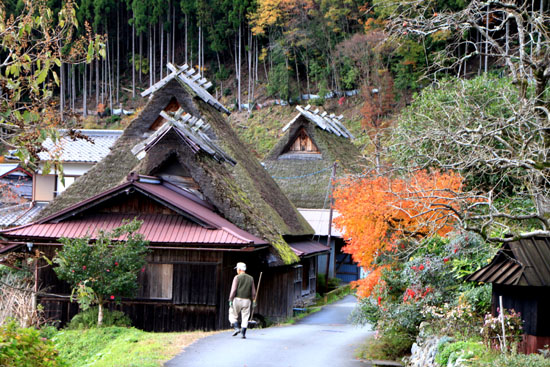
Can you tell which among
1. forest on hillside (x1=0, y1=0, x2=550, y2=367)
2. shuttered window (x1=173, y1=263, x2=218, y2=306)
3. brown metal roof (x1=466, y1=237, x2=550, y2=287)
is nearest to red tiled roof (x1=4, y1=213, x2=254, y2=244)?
shuttered window (x1=173, y1=263, x2=218, y2=306)

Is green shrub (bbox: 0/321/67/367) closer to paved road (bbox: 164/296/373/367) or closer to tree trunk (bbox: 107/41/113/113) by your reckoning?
paved road (bbox: 164/296/373/367)

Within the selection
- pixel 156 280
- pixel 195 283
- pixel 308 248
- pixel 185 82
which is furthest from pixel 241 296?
pixel 185 82

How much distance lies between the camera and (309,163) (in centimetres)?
3519

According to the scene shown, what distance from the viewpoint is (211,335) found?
1495 cm

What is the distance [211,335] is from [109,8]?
185ft

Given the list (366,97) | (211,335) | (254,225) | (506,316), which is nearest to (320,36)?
(366,97)

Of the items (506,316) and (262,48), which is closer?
(506,316)

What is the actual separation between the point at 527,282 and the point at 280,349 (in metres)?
5.29

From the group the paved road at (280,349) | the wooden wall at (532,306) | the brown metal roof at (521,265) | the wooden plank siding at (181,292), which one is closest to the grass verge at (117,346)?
the paved road at (280,349)

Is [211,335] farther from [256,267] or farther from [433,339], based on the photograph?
[433,339]

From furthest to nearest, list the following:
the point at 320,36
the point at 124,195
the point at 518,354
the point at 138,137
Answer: the point at 320,36
the point at 138,137
the point at 124,195
the point at 518,354

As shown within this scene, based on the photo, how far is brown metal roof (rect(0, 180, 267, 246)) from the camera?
1689 cm

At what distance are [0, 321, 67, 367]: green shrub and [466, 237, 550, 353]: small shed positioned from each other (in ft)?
22.5

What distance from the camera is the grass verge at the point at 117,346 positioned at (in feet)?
37.2
